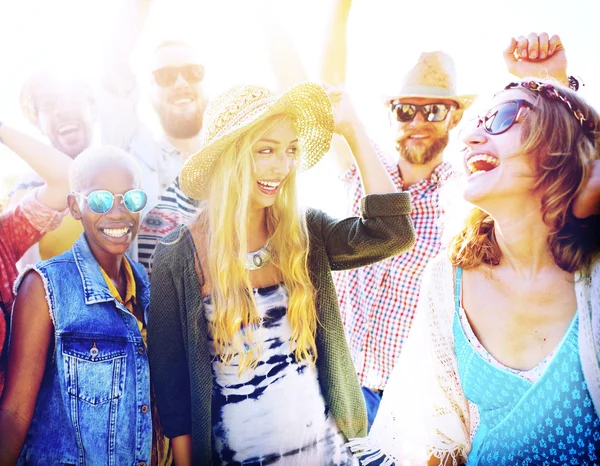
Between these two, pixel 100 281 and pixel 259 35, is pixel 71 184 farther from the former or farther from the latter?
pixel 259 35

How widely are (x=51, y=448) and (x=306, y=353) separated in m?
1.08

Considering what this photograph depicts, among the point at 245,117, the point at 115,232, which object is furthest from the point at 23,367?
the point at 245,117

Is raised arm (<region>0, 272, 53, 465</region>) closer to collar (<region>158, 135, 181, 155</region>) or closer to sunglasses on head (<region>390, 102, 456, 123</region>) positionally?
collar (<region>158, 135, 181, 155</region>)

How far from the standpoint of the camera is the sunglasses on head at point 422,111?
324cm

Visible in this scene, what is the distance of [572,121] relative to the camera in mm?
1713

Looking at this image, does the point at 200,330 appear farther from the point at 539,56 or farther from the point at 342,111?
the point at 539,56

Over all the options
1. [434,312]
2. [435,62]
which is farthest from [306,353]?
[435,62]

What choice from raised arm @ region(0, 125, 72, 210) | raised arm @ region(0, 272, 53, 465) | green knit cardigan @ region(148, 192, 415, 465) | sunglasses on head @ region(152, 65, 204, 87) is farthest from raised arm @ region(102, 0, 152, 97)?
raised arm @ region(0, 272, 53, 465)

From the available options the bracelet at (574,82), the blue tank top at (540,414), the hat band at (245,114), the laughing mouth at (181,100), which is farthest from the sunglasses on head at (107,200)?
the bracelet at (574,82)

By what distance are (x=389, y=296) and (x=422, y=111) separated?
4.07ft

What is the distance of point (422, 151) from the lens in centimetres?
318

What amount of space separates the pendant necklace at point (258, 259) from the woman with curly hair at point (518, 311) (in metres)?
0.67

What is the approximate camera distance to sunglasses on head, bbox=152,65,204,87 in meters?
2.78

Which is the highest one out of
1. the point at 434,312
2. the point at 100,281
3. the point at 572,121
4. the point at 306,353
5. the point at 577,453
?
the point at 572,121
